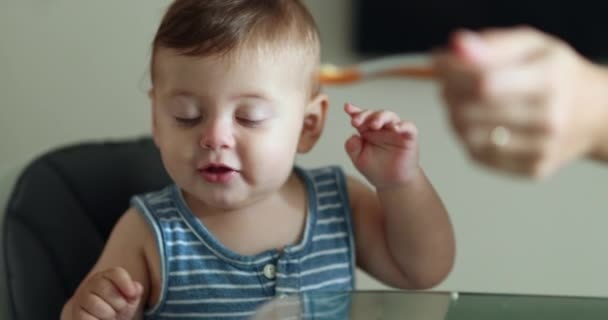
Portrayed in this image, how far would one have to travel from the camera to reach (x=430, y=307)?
846 mm

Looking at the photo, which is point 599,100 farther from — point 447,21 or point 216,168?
point 447,21

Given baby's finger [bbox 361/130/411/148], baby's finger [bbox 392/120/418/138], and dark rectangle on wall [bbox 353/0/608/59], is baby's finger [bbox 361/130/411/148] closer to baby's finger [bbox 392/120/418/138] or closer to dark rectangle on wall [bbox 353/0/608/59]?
baby's finger [bbox 392/120/418/138]

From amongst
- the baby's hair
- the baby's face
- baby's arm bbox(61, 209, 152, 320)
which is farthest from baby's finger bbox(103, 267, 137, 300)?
the baby's hair

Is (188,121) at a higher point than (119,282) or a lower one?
higher

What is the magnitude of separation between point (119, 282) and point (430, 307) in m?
0.30

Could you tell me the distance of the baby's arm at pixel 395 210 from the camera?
80cm

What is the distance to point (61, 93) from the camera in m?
1.30

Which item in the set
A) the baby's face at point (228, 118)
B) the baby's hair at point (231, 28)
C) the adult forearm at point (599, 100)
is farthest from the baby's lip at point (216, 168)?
the adult forearm at point (599, 100)

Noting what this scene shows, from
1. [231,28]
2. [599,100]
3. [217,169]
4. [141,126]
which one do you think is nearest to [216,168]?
[217,169]

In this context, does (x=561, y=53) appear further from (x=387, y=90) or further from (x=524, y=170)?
(x=387, y=90)

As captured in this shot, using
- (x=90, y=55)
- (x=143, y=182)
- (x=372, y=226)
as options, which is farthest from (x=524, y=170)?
(x=90, y=55)

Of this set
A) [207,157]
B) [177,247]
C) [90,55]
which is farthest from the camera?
[90,55]

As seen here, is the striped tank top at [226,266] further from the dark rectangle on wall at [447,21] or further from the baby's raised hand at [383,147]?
the dark rectangle on wall at [447,21]

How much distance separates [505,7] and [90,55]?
599 mm
